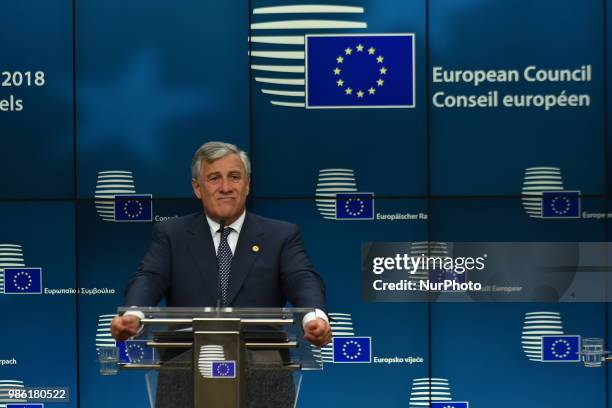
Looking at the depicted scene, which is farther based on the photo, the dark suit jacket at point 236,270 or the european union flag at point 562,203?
the european union flag at point 562,203

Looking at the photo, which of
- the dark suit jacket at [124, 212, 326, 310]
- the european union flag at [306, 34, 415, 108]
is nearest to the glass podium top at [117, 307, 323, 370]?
the dark suit jacket at [124, 212, 326, 310]

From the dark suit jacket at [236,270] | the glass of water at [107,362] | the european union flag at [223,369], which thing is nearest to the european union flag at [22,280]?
the dark suit jacket at [236,270]

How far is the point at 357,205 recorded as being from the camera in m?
5.55

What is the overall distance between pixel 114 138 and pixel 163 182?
391mm

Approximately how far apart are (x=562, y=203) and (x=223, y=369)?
353 centimetres

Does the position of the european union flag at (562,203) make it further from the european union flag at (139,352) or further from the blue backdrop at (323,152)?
the european union flag at (139,352)

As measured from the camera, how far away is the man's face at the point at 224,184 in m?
3.18

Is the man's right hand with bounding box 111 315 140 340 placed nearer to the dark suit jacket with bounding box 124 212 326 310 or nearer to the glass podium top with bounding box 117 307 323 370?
the glass podium top with bounding box 117 307 323 370

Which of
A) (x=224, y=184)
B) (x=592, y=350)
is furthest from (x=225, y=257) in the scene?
(x=592, y=350)

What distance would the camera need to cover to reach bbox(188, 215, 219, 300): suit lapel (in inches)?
124

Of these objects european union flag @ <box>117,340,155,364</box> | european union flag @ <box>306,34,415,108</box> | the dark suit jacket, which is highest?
european union flag @ <box>306,34,415,108</box>

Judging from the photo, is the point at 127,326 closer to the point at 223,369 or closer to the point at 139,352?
the point at 139,352

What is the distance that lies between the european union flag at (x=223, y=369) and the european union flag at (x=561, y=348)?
3.46 m

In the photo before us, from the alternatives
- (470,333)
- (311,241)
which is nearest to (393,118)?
(311,241)
